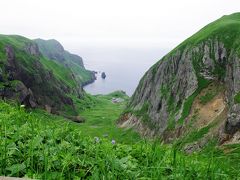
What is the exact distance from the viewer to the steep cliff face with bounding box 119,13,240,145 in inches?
2404

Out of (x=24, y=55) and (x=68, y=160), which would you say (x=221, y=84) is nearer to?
(x=68, y=160)

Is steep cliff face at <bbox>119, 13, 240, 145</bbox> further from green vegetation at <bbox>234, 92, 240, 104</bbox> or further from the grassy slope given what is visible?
the grassy slope

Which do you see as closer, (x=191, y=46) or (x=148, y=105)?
(x=191, y=46)

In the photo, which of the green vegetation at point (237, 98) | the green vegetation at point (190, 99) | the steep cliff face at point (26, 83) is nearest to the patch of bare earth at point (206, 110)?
the green vegetation at point (190, 99)

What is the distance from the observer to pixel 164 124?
255ft

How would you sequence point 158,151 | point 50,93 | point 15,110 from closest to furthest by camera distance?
point 158,151 < point 15,110 < point 50,93

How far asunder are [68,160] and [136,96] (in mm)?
106423

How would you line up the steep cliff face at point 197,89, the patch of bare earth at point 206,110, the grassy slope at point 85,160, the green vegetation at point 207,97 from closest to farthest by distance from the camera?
1. the grassy slope at point 85,160
2. the steep cliff face at point 197,89
3. the patch of bare earth at point 206,110
4. the green vegetation at point 207,97

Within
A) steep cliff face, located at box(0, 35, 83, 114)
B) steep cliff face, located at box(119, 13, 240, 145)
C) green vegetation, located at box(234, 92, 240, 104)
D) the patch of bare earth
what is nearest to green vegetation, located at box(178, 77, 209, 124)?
steep cliff face, located at box(119, 13, 240, 145)

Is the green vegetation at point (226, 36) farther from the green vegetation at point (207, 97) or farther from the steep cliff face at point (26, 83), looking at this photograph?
the steep cliff face at point (26, 83)

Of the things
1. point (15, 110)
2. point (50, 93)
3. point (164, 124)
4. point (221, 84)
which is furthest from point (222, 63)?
point (50, 93)

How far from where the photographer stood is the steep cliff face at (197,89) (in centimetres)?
6106

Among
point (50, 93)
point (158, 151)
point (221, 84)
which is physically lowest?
point (50, 93)

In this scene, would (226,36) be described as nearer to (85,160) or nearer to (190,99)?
(190,99)
